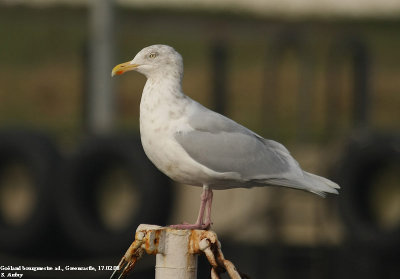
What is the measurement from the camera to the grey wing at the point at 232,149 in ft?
18.1

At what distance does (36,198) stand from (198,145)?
7022mm

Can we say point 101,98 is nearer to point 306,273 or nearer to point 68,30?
point 306,273

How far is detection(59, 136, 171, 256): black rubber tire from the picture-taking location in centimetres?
1191

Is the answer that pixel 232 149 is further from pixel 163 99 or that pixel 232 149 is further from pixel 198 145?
pixel 163 99

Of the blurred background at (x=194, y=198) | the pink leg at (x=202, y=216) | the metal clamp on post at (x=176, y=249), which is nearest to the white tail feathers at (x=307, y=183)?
the pink leg at (x=202, y=216)

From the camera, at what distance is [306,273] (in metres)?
12.8

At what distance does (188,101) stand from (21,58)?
2040cm

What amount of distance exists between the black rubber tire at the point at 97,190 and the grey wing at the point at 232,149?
612 centimetres

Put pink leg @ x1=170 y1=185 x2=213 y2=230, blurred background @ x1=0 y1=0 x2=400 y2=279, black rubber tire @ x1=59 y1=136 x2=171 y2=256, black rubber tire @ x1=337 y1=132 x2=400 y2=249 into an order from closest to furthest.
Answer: pink leg @ x1=170 y1=185 x2=213 y2=230 → black rubber tire @ x1=337 y1=132 x2=400 y2=249 → blurred background @ x1=0 y1=0 x2=400 y2=279 → black rubber tire @ x1=59 y1=136 x2=171 y2=256

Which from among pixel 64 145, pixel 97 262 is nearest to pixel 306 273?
pixel 97 262

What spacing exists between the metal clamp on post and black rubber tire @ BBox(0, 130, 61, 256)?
7.58m

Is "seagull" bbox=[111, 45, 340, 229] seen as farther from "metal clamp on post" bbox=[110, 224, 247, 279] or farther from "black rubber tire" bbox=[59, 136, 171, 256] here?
"black rubber tire" bbox=[59, 136, 171, 256]

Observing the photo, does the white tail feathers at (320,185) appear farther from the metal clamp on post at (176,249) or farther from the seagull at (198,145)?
the metal clamp on post at (176,249)

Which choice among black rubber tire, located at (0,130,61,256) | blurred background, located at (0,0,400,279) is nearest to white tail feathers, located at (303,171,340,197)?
blurred background, located at (0,0,400,279)
